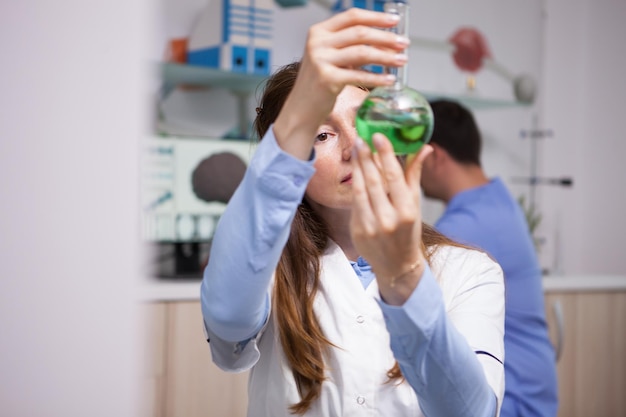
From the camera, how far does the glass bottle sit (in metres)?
0.77

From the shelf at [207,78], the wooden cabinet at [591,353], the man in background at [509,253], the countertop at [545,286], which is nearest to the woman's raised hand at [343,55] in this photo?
the man in background at [509,253]

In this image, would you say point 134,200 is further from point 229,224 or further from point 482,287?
point 482,287

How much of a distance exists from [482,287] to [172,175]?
1662 millimetres

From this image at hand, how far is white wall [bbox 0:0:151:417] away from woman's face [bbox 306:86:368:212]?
31cm

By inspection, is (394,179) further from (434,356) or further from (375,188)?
(434,356)

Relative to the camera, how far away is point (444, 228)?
7.50 feet

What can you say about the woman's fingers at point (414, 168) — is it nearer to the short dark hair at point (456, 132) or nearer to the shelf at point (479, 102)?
the short dark hair at point (456, 132)

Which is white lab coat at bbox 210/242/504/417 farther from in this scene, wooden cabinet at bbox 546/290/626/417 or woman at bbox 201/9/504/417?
wooden cabinet at bbox 546/290/626/417

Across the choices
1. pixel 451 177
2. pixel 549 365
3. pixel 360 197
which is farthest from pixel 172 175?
pixel 360 197

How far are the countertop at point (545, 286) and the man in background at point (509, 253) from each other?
0.82 m

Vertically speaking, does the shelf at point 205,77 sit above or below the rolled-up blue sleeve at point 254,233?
above

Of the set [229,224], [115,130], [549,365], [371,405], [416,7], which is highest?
[416,7]

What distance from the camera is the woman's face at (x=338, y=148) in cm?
111

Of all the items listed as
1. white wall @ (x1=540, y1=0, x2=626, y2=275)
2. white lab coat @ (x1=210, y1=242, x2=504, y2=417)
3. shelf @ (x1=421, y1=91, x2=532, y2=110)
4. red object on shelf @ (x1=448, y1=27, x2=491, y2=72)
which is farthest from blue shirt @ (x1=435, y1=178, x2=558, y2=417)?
white wall @ (x1=540, y1=0, x2=626, y2=275)
